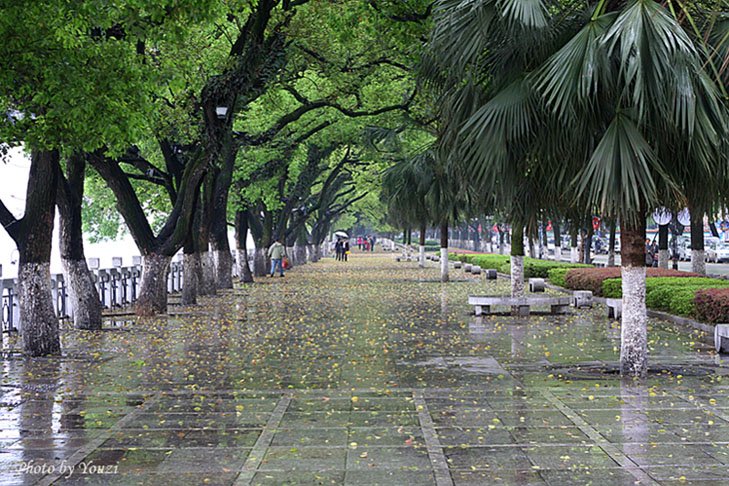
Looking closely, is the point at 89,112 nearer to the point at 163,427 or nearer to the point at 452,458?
the point at 163,427

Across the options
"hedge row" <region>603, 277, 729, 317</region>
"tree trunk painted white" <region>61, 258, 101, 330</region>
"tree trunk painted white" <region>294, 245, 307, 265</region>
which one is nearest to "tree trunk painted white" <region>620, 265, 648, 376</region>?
"hedge row" <region>603, 277, 729, 317</region>

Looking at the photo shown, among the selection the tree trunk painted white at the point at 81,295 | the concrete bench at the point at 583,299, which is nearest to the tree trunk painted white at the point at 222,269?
the tree trunk painted white at the point at 81,295

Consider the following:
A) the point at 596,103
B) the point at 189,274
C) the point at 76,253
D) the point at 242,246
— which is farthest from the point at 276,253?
the point at 596,103

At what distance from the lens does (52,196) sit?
44.1 ft

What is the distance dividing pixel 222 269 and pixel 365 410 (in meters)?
21.8

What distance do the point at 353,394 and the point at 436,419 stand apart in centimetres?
163

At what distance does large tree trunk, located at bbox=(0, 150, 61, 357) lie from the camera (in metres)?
13.1

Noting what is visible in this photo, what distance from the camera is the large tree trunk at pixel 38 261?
13141 mm

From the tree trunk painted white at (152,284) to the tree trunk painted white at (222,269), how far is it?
386 inches

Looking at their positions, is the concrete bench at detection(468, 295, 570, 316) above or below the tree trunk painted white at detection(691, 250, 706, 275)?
below

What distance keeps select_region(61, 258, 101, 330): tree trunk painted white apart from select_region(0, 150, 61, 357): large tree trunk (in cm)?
343


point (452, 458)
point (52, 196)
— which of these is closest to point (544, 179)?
point (452, 458)

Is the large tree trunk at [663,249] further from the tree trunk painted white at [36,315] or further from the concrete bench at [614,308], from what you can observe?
the tree trunk painted white at [36,315]

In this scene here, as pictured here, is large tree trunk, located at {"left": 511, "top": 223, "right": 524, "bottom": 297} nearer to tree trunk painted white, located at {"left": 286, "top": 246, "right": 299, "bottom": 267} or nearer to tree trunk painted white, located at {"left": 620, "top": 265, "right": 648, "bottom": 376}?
tree trunk painted white, located at {"left": 620, "top": 265, "right": 648, "bottom": 376}
